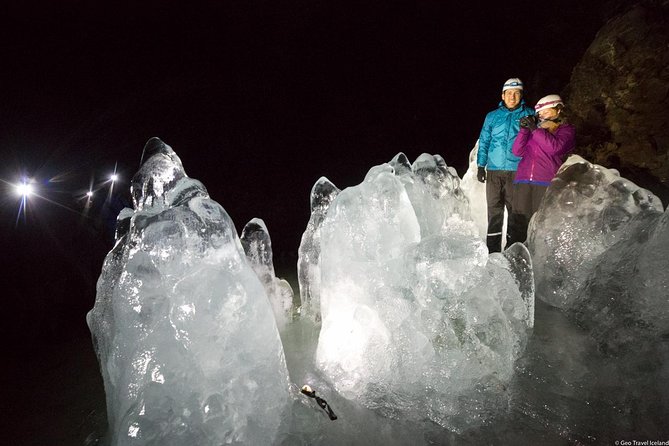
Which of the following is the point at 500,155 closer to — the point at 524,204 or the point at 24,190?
the point at 524,204

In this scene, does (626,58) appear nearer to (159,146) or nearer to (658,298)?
(658,298)

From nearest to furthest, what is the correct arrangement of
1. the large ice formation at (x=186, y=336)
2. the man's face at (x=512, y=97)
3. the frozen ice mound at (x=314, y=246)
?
the large ice formation at (x=186, y=336) → the frozen ice mound at (x=314, y=246) → the man's face at (x=512, y=97)

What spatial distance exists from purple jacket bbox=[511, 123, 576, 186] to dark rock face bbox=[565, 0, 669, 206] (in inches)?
200

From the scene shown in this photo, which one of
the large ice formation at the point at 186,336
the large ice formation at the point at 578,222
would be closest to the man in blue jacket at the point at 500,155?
the large ice formation at the point at 578,222

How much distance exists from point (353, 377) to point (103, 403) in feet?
6.92

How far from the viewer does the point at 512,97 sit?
4.89 m

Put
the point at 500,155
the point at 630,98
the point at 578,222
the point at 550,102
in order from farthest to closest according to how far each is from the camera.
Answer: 1. the point at 630,98
2. the point at 500,155
3. the point at 550,102
4. the point at 578,222

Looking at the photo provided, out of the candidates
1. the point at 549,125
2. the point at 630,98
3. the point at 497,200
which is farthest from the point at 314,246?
the point at 630,98

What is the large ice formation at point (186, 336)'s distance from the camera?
213 cm

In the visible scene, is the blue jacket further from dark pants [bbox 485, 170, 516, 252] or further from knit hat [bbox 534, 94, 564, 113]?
knit hat [bbox 534, 94, 564, 113]

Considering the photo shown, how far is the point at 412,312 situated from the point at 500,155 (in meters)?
3.45

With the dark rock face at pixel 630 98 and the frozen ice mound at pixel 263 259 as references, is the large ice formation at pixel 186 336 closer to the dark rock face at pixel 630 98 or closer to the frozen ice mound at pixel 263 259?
the frozen ice mound at pixel 263 259

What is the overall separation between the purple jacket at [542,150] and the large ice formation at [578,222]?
15 centimetres

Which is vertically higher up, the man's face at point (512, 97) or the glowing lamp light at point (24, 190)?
the man's face at point (512, 97)
